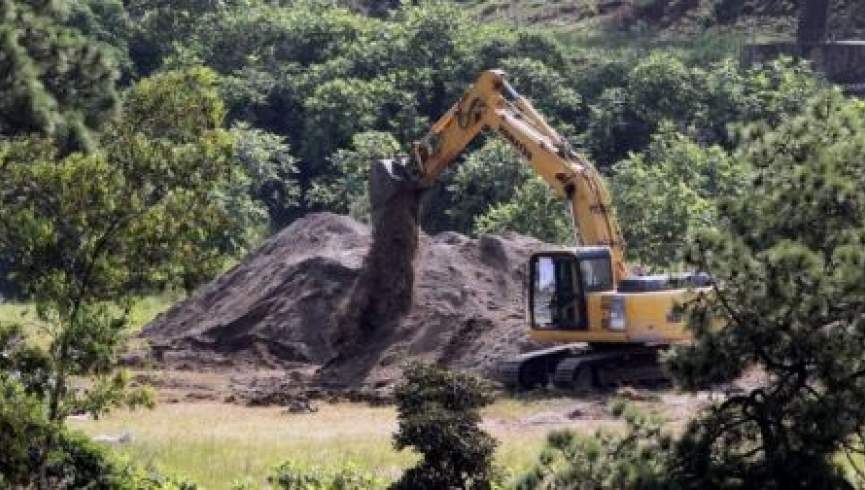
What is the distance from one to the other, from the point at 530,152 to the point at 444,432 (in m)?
13.9

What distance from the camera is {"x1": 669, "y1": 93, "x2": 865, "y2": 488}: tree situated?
1439cm

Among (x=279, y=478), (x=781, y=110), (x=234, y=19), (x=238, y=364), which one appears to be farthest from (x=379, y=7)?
(x=279, y=478)

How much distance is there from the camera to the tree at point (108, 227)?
15406mm

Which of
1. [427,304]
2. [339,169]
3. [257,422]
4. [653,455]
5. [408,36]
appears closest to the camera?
[653,455]

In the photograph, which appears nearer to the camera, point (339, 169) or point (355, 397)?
point (355, 397)

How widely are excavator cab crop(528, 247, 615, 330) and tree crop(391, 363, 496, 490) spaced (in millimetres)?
11262

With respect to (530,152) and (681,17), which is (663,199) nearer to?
(530,152)

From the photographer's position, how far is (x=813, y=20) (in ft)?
182

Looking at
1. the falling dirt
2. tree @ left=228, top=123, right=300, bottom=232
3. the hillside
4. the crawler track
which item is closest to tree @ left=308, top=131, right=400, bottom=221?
tree @ left=228, top=123, right=300, bottom=232

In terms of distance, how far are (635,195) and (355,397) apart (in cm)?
1254

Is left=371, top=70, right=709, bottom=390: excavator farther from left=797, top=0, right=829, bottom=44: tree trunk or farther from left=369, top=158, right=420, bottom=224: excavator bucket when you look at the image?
left=797, top=0, right=829, bottom=44: tree trunk

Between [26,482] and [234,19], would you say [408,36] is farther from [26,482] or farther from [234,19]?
[26,482]

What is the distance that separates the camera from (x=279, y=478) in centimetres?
1850

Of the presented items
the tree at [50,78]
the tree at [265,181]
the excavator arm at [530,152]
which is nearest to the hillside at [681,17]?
the tree at [265,181]
